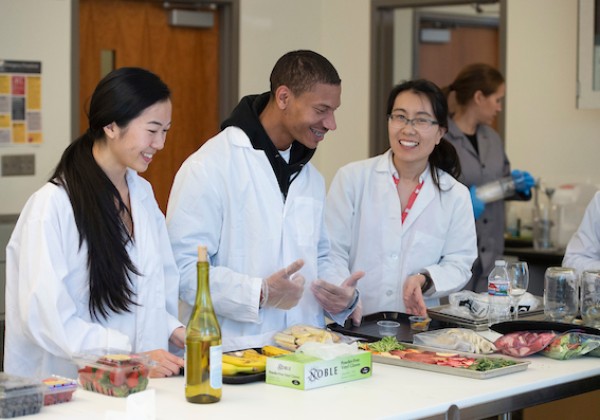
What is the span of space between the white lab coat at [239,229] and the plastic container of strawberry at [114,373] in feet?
2.25

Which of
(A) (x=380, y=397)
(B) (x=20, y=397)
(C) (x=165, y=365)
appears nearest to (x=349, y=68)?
(C) (x=165, y=365)

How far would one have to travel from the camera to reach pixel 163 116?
282cm

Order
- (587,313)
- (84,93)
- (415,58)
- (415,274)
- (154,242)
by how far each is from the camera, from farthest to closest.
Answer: (415,58), (84,93), (415,274), (587,313), (154,242)

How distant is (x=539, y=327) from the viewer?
305 cm

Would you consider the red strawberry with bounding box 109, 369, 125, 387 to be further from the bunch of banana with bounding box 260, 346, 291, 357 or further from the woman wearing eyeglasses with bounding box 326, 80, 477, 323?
the woman wearing eyeglasses with bounding box 326, 80, 477, 323

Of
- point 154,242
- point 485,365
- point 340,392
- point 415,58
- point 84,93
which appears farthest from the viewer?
point 415,58

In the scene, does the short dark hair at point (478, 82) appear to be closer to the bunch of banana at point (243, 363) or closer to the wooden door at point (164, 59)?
the wooden door at point (164, 59)

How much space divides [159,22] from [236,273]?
10.9ft

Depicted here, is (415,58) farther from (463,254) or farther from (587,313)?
(587,313)

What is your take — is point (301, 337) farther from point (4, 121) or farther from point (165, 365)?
point (4, 121)

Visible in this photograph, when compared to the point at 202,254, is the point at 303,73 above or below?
above

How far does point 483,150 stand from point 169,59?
1.99 metres

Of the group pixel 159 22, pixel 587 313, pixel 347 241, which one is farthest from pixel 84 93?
pixel 587 313

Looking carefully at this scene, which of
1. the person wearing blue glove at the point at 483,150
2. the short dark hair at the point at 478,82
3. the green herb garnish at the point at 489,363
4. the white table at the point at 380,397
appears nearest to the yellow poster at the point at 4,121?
the person wearing blue glove at the point at 483,150
